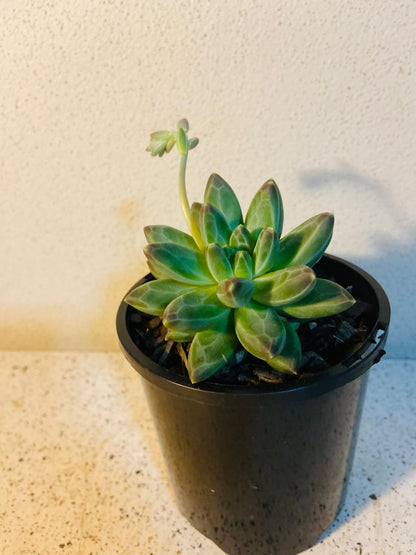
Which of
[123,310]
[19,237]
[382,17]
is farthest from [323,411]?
[19,237]

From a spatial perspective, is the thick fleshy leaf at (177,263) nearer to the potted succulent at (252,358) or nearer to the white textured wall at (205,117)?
the potted succulent at (252,358)

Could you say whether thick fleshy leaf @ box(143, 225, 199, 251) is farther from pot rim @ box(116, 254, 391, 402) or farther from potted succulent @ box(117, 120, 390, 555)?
pot rim @ box(116, 254, 391, 402)

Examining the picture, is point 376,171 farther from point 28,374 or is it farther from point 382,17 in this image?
point 28,374

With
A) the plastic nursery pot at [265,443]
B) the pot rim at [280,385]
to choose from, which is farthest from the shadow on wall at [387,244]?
the pot rim at [280,385]

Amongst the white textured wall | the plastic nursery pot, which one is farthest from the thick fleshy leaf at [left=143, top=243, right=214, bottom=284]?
the white textured wall

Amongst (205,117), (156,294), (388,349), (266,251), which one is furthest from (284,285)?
(388,349)

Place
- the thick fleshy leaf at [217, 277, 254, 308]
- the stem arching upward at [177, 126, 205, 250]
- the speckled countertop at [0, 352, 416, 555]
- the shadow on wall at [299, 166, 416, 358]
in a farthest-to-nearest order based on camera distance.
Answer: the shadow on wall at [299, 166, 416, 358], the speckled countertop at [0, 352, 416, 555], the stem arching upward at [177, 126, 205, 250], the thick fleshy leaf at [217, 277, 254, 308]
